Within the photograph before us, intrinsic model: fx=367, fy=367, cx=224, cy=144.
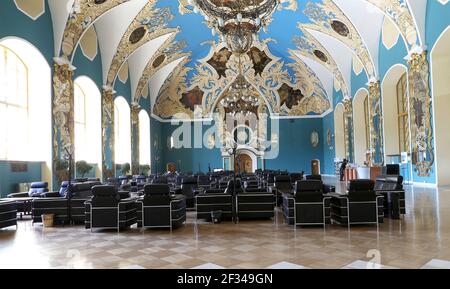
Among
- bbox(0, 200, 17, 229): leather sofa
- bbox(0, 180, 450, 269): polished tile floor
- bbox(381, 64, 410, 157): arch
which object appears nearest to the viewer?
bbox(0, 180, 450, 269): polished tile floor

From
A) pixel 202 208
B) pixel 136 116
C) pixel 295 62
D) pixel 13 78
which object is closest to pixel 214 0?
pixel 202 208

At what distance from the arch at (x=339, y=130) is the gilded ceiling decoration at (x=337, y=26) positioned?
23.9ft

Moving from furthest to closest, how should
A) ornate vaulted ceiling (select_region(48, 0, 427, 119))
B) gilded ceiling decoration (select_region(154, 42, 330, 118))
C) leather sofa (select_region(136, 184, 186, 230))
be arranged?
gilded ceiling decoration (select_region(154, 42, 330, 118)) → ornate vaulted ceiling (select_region(48, 0, 427, 119)) → leather sofa (select_region(136, 184, 186, 230))

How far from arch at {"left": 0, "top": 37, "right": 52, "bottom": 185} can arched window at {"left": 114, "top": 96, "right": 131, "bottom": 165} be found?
8.77m

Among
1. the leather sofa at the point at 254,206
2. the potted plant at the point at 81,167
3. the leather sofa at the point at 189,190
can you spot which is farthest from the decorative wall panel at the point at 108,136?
the leather sofa at the point at 254,206

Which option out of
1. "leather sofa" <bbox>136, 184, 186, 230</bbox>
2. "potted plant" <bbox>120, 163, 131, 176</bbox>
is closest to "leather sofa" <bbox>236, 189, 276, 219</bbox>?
"leather sofa" <bbox>136, 184, 186, 230</bbox>

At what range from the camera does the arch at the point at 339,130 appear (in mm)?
26641

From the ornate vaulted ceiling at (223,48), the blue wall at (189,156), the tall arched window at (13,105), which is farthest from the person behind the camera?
the blue wall at (189,156)

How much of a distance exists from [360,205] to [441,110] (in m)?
9.31

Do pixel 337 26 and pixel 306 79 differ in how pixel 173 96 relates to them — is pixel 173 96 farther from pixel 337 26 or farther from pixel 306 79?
pixel 337 26

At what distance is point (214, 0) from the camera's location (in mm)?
10945

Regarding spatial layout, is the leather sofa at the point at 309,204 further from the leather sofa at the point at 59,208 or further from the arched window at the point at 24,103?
the arched window at the point at 24,103

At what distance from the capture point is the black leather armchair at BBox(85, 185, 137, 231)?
7.59 m

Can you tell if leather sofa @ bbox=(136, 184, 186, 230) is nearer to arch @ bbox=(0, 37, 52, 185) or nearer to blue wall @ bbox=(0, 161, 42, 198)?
blue wall @ bbox=(0, 161, 42, 198)
